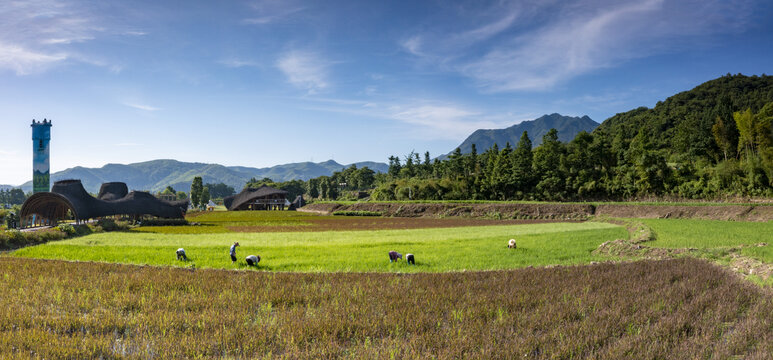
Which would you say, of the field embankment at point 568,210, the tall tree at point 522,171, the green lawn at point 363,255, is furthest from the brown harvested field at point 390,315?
the tall tree at point 522,171

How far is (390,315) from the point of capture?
24.3ft

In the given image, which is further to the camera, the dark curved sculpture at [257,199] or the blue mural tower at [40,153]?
the dark curved sculpture at [257,199]

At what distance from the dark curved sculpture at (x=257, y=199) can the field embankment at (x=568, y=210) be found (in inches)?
1285

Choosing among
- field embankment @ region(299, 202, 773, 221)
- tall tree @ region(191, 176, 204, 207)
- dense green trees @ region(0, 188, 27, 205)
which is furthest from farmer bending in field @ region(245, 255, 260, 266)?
dense green trees @ region(0, 188, 27, 205)

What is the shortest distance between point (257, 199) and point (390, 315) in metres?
98.0

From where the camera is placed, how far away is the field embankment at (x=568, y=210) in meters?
35.9

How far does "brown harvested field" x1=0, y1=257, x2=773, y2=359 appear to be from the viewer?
5.94m

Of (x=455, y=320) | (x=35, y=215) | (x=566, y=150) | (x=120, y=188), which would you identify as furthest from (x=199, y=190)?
(x=455, y=320)

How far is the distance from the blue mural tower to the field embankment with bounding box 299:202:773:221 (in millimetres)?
41710

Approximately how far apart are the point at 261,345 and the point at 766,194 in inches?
2239

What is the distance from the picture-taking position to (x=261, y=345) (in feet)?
20.0

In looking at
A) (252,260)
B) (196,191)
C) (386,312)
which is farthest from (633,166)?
(196,191)

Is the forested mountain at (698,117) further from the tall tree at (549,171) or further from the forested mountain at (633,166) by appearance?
the tall tree at (549,171)

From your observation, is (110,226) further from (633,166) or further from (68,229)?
(633,166)
